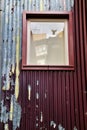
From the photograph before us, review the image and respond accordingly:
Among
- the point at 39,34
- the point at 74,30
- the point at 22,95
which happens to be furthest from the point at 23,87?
the point at 74,30

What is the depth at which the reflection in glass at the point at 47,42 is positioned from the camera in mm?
4043

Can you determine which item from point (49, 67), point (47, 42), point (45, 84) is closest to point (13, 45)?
point (47, 42)

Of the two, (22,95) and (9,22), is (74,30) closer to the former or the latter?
(9,22)

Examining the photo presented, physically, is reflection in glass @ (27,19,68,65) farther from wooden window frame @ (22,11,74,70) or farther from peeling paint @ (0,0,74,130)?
peeling paint @ (0,0,74,130)

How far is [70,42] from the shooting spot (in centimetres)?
404

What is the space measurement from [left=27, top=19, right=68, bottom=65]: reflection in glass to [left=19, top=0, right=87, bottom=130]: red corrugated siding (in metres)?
0.19

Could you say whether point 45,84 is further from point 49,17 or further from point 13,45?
point 49,17

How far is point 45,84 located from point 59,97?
10.5 inches

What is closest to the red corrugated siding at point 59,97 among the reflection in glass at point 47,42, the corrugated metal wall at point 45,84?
the corrugated metal wall at point 45,84

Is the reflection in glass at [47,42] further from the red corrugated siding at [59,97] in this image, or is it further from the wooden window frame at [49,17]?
the red corrugated siding at [59,97]

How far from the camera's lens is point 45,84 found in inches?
153

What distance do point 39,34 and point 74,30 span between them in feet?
1.72

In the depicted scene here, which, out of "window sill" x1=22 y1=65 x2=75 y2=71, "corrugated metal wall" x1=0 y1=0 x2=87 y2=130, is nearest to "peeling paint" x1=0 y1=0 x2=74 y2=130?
"corrugated metal wall" x1=0 y1=0 x2=87 y2=130

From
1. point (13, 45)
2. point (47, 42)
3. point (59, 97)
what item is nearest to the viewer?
point (59, 97)
